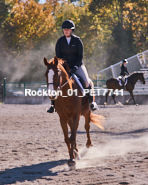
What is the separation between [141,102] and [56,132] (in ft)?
52.3

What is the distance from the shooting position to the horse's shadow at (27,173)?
543cm

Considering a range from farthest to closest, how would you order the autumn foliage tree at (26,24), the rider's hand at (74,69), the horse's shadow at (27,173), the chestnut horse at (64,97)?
the autumn foliage tree at (26,24), the rider's hand at (74,69), the chestnut horse at (64,97), the horse's shadow at (27,173)

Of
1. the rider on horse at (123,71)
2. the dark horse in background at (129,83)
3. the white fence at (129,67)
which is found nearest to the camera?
the rider on horse at (123,71)

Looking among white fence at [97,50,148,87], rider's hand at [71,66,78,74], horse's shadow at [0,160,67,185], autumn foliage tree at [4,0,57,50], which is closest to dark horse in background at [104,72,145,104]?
white fence at [97,50,148,87]

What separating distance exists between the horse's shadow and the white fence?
21.5 m

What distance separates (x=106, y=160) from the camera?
6965 mm

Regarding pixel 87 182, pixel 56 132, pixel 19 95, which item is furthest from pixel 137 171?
pixel 19 95

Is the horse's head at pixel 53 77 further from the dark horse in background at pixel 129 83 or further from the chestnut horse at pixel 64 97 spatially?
the dark horse in background at pixel 129 83

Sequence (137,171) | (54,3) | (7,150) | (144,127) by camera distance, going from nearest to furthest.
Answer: (137,171) → (7,150) → (144,127) → (54,3)

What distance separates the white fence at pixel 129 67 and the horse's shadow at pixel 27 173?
21.5 metres

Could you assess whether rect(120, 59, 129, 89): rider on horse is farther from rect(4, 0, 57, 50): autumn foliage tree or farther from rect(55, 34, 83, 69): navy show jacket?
rect(4, 0, 57, 50): autumn foliage tree

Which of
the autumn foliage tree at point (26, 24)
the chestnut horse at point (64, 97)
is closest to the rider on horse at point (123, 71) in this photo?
the chestnut horse at point (64, 97)

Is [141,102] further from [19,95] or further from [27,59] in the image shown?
[27,59]

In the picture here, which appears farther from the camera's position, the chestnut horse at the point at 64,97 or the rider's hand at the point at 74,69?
the rider's hand at the point at 74,69
